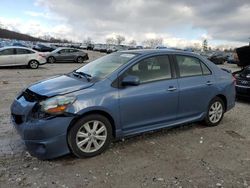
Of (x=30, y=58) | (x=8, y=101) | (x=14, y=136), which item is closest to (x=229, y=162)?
(x=14, y=136)

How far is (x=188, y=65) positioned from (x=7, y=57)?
55.2 feet

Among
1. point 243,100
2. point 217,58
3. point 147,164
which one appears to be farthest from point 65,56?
point 147,164

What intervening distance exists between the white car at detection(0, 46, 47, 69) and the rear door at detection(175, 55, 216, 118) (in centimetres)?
1667

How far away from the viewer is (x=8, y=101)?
8859mm

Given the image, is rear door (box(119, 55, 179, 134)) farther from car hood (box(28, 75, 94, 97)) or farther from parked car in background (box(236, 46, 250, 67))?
parked car in background (box(236, 46, 250, 67))

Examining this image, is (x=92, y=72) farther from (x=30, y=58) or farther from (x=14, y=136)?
(x=30, y=58)

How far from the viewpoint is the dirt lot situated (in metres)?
4.15

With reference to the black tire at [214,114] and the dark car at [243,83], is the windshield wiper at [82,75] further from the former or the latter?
the dark car at [243,83]

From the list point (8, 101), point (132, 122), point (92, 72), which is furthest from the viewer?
point (8, 101)

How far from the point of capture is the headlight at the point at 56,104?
452 cm

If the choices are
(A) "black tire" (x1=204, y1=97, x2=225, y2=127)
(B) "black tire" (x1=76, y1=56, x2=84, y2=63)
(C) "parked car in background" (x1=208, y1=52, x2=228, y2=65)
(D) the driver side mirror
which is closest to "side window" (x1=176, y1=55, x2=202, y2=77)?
(A) "black tire" (x1=204, y1=97, x2=225, y2=127)

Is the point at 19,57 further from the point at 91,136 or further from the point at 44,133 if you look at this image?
the point at 44,133

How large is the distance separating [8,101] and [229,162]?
624 cm

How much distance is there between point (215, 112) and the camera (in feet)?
22.1
